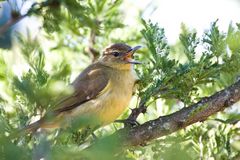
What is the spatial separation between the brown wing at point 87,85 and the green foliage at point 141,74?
0.20m

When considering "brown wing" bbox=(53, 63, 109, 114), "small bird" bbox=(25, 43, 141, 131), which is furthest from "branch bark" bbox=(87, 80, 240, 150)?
"brown wing" bbox=(53, 63, 109, 114)

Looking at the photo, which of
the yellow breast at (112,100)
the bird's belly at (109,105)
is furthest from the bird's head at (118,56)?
the bird's belly at (109,105)

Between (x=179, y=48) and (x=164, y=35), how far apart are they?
2.44ft

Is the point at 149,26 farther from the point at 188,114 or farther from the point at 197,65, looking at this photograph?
the point at 188,114

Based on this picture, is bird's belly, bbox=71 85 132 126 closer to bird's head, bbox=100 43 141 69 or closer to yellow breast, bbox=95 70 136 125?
yellow breast, bbox=95 70 136 125

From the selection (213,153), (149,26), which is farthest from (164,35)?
(213,153)

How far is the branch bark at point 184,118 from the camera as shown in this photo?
3.05m

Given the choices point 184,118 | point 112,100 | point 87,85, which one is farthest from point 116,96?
point 184,118

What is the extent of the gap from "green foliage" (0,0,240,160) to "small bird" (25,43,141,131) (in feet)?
0.72

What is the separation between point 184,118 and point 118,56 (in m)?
2.35

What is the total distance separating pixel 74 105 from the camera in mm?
4586

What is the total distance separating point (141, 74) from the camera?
3.52 metres

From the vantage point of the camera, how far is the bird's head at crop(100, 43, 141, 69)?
492 cm

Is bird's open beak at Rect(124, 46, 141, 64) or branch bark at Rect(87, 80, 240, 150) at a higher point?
bird's open beak at Rect(124, 46, 141, 64)
